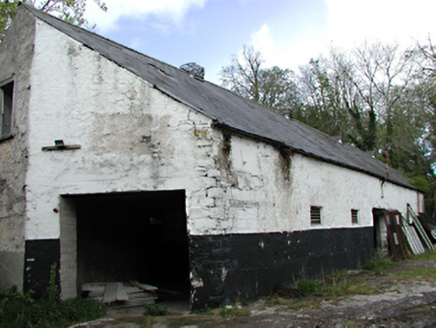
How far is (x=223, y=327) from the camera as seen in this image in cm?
652

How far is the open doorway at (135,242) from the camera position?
9820 millimetres

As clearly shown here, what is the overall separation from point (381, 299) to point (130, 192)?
5718mm

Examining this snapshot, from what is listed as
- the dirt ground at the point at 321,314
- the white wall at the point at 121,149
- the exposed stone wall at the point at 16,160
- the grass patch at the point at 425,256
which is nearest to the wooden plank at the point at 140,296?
the dirt ground at the point at 321,314

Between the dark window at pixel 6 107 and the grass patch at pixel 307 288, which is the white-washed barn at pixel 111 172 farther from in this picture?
the grass patch at pixel 307 288

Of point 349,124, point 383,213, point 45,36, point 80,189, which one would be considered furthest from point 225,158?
point 349,124

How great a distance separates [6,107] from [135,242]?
4872 mm

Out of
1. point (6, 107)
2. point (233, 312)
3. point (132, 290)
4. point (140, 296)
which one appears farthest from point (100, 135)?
point (233, 312)

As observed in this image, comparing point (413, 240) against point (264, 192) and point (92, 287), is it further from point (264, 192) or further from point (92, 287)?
point (92, 287)

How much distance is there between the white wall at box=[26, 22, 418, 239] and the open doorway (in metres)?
1.34

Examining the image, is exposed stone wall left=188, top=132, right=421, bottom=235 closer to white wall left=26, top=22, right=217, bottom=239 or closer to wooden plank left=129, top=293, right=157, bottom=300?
white wall left=26, top=22, right=217, bottom=239

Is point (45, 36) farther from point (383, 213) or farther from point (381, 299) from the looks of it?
point (383, 213)

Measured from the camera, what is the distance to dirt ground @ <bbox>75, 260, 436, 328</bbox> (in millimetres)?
6703

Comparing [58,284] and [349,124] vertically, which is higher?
[349,124]

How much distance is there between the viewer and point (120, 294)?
8539mm
